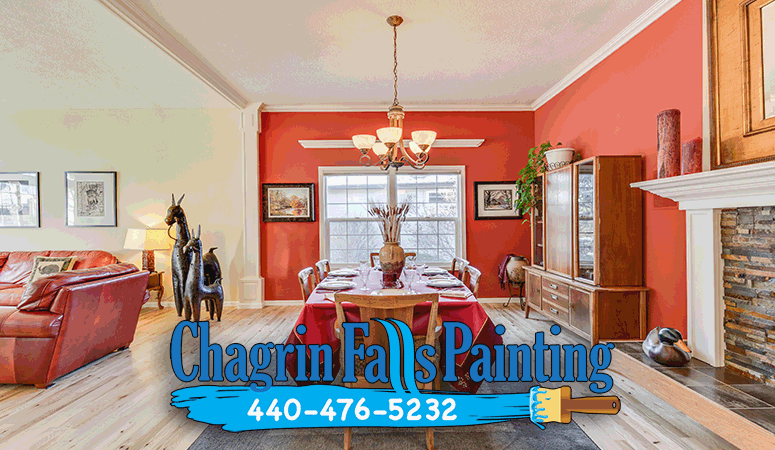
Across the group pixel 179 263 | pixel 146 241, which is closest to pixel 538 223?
pixel 179 263

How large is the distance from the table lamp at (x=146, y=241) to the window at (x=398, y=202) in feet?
6.98

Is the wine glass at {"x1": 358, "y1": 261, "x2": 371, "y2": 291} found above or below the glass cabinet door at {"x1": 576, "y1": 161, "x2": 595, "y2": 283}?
below

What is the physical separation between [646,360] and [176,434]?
2.85 m

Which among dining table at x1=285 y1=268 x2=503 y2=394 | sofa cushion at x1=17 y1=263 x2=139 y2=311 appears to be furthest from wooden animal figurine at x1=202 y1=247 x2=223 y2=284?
dining table at x1=285 y1=268 x2=503 y2=394

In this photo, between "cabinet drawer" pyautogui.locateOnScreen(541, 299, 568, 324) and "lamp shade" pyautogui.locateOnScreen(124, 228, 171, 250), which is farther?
"lamp shade" pyautogui.locateOnScreen(124, 228, 171, 250)

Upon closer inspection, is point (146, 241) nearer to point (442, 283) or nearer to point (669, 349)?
point (442, 283)

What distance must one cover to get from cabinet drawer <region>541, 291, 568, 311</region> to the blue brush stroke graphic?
56.4 inches

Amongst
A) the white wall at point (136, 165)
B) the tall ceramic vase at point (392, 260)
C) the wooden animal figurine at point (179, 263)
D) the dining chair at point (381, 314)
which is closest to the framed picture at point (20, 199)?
the white wall at point (136, 165)

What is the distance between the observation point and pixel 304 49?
336 cm

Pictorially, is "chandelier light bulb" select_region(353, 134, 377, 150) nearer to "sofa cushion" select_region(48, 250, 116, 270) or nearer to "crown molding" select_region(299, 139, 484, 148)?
"crown molding" select_region(299, 139, 484, 148)

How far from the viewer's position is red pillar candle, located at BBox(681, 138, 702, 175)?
221 centimetres

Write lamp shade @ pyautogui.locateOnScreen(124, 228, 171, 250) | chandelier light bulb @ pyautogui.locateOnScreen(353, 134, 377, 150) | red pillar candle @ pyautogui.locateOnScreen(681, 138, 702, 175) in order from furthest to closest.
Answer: lamp shade @ pyautogui.locateOnScreen(124, 228, 171, 250) → chandelier light bulb @ pyautogui.locateOnScreen(353, 134, 377, 150) → red pillar candle @ pyautogui.locateOnScreen(681, 138, 702, 175)

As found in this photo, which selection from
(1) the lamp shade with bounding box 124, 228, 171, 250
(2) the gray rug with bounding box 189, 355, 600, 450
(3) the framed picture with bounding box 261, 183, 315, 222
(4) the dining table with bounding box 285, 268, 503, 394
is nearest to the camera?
(2) the gray rug with bounding box 189, 355, 600, 450

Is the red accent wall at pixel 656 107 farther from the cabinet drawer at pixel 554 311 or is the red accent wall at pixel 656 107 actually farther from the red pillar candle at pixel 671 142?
the cabinet drawer at pixel 554 311
